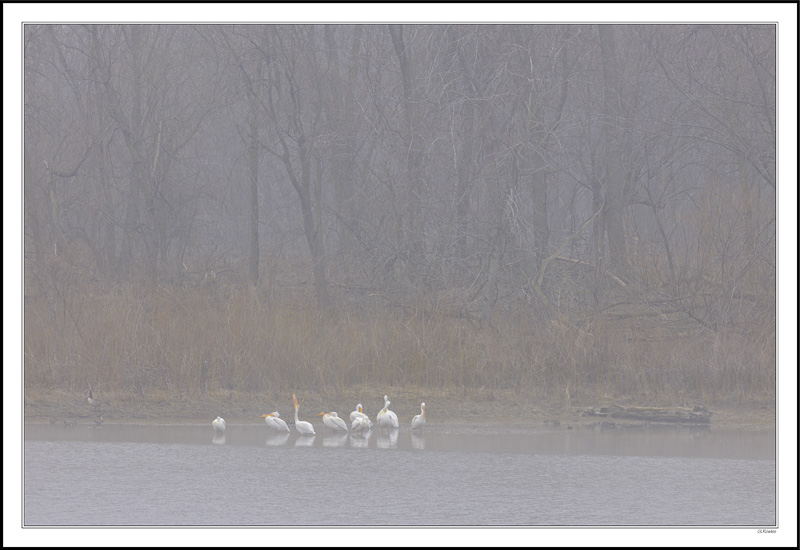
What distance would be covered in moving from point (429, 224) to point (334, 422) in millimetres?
7827

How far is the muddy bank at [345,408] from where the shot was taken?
39.1 feet

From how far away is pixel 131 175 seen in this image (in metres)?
23.4

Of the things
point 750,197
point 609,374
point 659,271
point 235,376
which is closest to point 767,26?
point 750,197

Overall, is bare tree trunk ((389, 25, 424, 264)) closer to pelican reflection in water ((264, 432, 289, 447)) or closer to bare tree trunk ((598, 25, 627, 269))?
bare tree trunk ((598, 25, 627, 269))

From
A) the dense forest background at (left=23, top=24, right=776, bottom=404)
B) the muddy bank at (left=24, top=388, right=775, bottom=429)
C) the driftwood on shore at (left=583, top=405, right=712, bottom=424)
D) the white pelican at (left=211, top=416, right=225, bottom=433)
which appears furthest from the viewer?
the dense forest background at (left=23, top=24, right=776, bottom=404)

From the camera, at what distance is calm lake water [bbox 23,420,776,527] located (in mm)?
7641

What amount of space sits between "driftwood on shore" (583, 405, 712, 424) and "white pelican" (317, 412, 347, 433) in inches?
123

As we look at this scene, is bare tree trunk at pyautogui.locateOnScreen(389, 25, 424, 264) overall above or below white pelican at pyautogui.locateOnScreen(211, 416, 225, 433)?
above

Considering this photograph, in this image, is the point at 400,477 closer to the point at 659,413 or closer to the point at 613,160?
the point at 659,413

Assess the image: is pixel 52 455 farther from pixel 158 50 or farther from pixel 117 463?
pixel 158 50

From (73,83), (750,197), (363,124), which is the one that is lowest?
(750,197)

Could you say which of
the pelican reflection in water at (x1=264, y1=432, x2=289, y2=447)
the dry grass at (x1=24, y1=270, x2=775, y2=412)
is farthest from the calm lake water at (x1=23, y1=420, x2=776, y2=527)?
the dry grass at (x1=24, y1=270, x2=775, y2=412)

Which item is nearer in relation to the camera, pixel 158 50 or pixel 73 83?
pixel 158 50

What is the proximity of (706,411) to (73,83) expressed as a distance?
18800 mm
